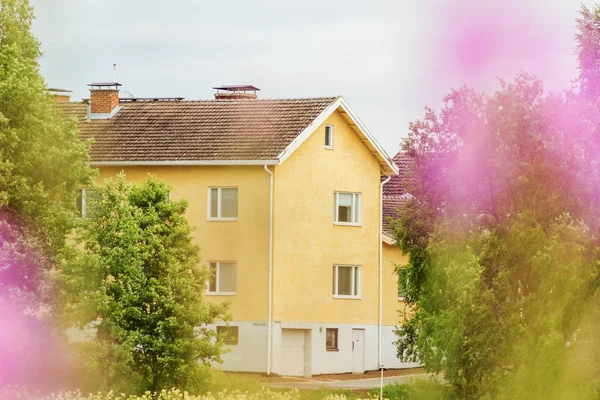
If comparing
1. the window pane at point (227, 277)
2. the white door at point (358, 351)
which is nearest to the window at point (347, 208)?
the white door at point (358, 351)

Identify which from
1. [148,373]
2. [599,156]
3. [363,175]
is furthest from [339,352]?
[599,156]

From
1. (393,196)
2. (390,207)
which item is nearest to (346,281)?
(390,207)

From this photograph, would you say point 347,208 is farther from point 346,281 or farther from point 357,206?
point 346,281

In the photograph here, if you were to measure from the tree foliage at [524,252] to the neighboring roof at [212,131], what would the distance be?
18786 mm

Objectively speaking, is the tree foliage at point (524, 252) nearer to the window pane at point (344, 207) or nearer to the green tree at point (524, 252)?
the green tree at point (524, 252)

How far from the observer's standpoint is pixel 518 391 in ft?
101

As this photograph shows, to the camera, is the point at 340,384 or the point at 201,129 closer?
the point at 340,384

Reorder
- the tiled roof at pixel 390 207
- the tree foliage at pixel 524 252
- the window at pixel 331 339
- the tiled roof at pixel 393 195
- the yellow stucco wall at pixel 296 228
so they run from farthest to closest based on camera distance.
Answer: the tiled roof at pixel 393 195
the tiled roof at pixel 390 207
the window at pixel 331 339
the yellow stucco wall at pixel 296 228
the tree foliage at pixel 524 252

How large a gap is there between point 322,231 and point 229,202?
4.30 meters

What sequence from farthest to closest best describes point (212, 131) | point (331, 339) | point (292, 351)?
point (331, 339)
point (212, 131)
point (292, 351)

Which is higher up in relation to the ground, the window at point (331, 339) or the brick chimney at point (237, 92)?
the brick chimney at point (237, 92)

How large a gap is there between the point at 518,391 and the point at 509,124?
22.8ft

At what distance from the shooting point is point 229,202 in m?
56.5

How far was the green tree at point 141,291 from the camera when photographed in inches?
1565
